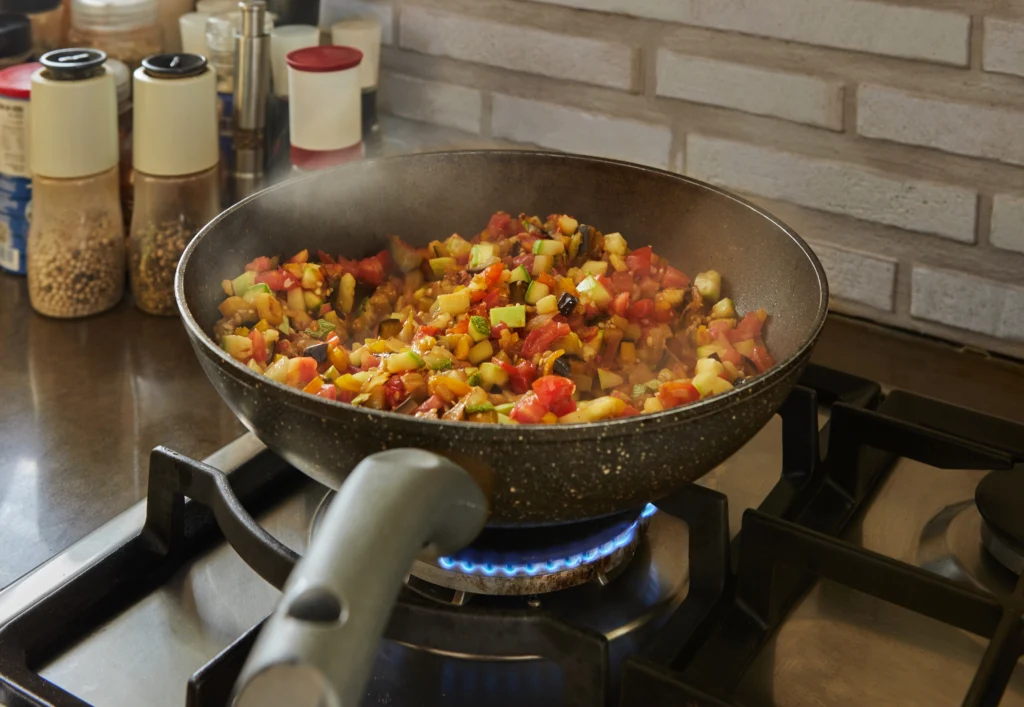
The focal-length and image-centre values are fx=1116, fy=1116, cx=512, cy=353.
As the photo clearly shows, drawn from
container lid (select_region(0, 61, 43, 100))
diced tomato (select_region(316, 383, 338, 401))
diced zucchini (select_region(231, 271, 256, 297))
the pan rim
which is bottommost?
diced tomato (select_region(316, 383, 338, 401))

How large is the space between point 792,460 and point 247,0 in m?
0.84

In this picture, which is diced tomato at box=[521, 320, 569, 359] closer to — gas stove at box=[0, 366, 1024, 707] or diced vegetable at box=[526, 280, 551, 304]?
diced vegetable at box=[526, 280, 551, 304]

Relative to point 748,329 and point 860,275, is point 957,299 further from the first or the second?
point 748,329

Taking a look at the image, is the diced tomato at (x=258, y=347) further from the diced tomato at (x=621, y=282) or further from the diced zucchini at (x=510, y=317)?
the diced tomato at (x=621, y=282)

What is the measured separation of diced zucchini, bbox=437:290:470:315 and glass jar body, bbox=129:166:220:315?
1.49 ft

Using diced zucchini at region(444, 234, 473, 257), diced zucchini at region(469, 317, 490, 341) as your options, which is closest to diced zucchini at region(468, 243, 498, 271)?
diced zucchini at region(444, 234, 473, 257)

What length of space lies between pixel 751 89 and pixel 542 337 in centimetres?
48

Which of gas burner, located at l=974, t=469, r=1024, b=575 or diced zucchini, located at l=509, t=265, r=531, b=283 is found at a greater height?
diced zucchini, located at l=509, t=265, r=531, b=283

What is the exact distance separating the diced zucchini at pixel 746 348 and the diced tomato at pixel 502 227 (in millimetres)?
261

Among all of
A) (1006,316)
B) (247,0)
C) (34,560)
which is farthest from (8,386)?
(1006,316)

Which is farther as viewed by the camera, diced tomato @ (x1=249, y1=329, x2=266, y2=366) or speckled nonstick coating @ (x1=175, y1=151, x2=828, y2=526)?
diced tomato @ (x1=249, y1=329, x2=266, y2=366)

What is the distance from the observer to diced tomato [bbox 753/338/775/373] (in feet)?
3.10

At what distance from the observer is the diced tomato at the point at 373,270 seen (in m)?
1.10

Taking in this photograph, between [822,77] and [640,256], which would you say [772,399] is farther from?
[822,77]
